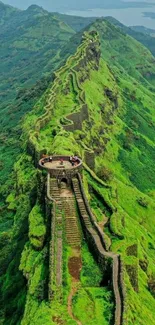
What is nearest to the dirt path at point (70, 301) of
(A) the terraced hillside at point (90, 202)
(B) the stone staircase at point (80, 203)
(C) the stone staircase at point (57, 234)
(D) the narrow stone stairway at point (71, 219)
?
(A) the terraced hillside at point (90, 202)

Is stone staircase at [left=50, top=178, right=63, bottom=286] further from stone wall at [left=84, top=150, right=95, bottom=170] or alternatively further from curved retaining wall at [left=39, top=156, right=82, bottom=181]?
stone wall at [left=84, top=150, right=95, bottom=170]

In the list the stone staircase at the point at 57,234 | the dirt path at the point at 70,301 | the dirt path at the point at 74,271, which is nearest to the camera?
the dirt path at the point at 70,301

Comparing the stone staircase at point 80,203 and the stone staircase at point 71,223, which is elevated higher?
the stone staircase at point 80,203

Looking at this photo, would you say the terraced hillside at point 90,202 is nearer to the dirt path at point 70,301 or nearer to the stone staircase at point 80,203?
the dirt path at point 70,301

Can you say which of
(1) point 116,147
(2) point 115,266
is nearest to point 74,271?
(2) point 115,266

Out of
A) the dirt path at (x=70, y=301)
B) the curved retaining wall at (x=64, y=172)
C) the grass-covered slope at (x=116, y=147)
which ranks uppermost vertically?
the curved retaining wall at (x=64, y=172)

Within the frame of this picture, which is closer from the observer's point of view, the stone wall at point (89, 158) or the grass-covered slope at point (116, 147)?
the grass-covered slope at point (116, 147)

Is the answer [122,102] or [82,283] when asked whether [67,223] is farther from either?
[122,102]

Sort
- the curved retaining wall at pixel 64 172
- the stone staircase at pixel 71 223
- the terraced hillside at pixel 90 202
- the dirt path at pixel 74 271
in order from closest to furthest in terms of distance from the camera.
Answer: the dirt path at pixel 74 271
the terraced hillside at pixel 90 202
the stone staircase at pixel 71 223
the curved retaining wall at pixel 64 172
